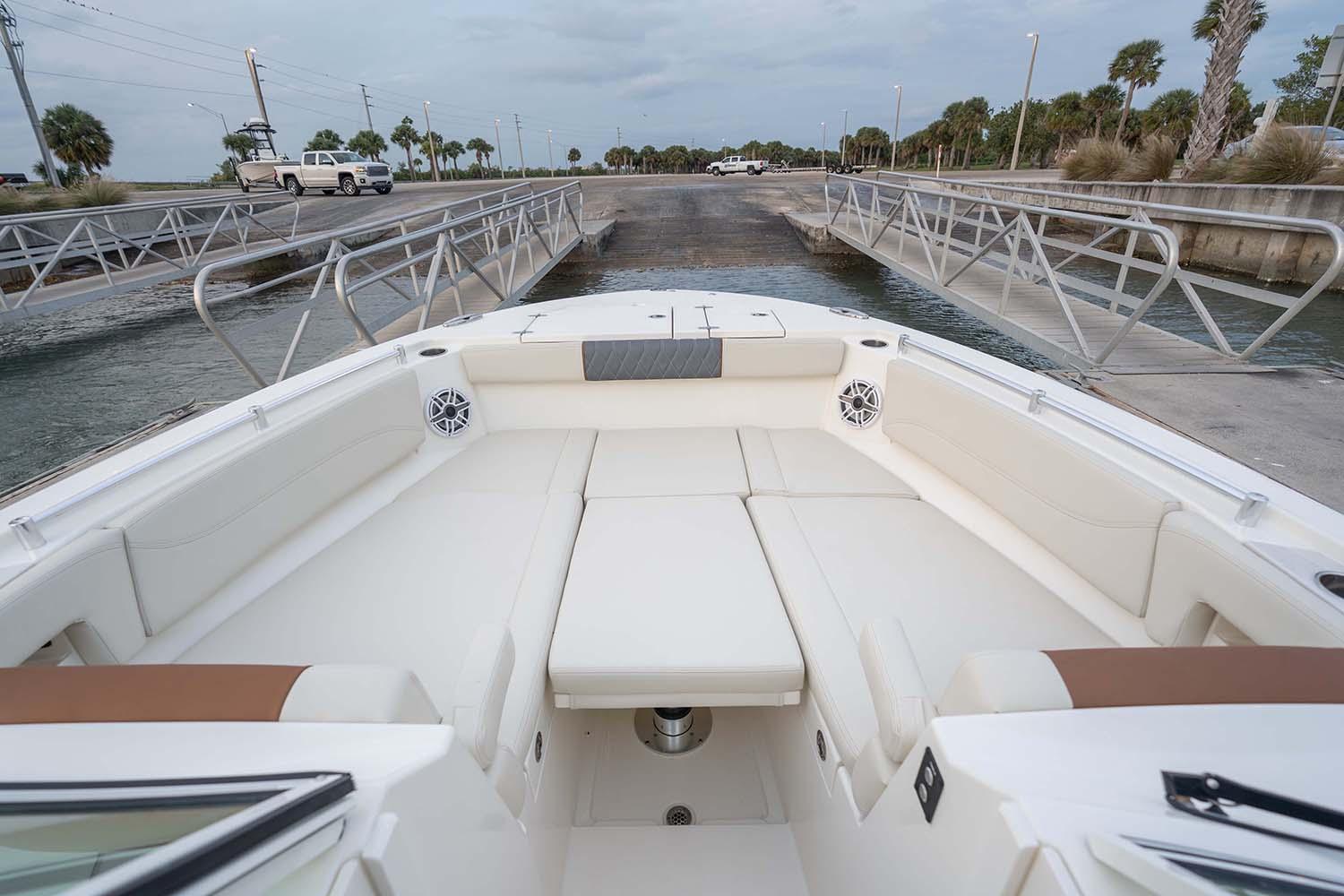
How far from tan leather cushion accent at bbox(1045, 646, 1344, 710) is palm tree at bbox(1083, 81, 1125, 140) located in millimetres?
43449

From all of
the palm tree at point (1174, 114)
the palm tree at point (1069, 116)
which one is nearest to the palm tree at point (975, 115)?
the palm tree at point (1069, 116)

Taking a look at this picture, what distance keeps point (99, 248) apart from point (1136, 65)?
41.1 meters

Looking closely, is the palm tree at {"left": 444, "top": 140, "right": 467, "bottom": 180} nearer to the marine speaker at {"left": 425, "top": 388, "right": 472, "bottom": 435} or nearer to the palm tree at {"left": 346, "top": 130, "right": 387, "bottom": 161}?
the palm tree at {"left": 346, "top": 130, "right": 387, "bottom": 161}

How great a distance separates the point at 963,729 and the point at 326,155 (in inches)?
836

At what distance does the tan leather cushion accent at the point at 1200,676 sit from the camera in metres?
0.75

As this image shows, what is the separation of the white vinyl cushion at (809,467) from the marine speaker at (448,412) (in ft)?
3.91

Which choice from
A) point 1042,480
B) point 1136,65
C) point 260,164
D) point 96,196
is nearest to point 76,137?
point 260,164

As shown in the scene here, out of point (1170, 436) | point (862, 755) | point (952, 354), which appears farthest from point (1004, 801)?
point (952, 354)

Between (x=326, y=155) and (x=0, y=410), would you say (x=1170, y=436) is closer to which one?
(x=0, y=410)

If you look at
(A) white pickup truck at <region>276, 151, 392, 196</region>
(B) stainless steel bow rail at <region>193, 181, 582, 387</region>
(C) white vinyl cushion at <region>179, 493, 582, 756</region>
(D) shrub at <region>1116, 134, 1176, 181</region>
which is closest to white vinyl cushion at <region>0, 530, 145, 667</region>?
(C) white vinyl cushion at <region>179, 493, 582, 756</region>

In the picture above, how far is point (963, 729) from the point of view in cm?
78

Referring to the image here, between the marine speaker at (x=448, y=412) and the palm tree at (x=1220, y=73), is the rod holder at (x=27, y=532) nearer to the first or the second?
the marine speaker at (x=448, y=412)

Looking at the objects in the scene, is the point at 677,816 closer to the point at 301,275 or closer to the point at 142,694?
the point at 142,694

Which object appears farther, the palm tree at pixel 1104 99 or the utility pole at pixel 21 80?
the palm tree at pixel 1104 99
